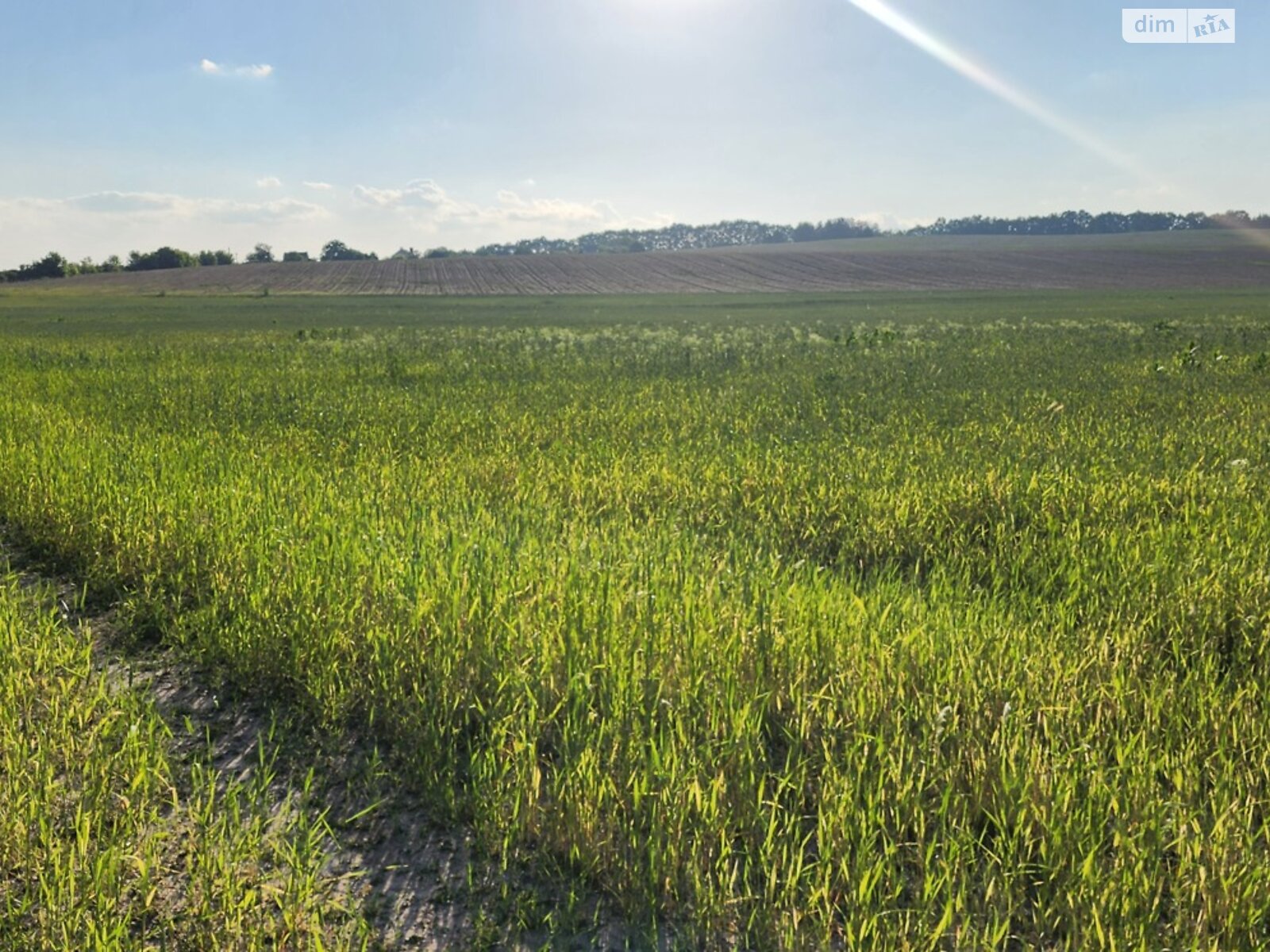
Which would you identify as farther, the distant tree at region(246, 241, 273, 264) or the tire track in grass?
the distant tree at region(246, 241, 273, 264)

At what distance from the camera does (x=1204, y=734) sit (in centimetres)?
296

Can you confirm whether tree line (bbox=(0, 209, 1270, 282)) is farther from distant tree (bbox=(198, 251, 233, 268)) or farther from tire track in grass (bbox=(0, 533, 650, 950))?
tire track in grass (bbox=(0, 533, 650, 950))

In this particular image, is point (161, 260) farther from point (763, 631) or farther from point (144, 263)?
point (763, 631)

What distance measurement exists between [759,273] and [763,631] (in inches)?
3344

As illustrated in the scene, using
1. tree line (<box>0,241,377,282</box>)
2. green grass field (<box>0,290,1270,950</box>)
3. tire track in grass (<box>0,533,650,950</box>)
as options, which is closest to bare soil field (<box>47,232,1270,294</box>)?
tree line (<box>0,241,377,282</box>)

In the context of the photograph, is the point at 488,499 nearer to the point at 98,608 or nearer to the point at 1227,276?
the point at 98,608

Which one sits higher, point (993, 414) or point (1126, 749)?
point (993, 414)

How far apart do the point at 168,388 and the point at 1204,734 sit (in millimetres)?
12368

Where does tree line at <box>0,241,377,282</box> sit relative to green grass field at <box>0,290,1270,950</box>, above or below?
above

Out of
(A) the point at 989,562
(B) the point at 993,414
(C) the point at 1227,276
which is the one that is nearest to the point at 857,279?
(C) the point at 1227,276

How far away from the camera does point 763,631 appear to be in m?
3.45

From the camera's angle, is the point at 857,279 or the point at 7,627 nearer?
the point at 7,627

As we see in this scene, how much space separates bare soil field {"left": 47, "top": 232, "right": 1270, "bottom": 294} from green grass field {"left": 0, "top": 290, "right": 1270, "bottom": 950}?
66829 mm

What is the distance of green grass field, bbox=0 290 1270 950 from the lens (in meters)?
2.30
